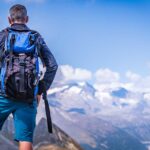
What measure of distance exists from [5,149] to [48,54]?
2367 cm

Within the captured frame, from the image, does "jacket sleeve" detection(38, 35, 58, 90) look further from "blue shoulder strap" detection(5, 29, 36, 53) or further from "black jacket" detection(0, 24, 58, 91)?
"blue shoulder strap" detection(5, 29, 36, 53)

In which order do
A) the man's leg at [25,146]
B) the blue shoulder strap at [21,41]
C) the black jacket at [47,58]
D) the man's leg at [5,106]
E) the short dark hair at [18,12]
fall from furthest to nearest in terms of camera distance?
the black jacket at [47,58] → the short dark hair at [18,12] → the blue shoulder strap at [21,41] → the man's leg at [5,106] → the man's leg at [25,146]

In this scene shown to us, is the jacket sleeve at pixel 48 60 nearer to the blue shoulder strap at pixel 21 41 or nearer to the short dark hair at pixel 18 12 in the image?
the blue shoulder strap at pixel 21 41

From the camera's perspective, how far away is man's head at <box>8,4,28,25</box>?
28.3 feet

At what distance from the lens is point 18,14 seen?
8703 millimetres

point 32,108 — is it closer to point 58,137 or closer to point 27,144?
point 27,144

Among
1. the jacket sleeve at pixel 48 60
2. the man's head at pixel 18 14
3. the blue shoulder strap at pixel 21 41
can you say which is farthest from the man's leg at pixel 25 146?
the man's head at pixel 18 14

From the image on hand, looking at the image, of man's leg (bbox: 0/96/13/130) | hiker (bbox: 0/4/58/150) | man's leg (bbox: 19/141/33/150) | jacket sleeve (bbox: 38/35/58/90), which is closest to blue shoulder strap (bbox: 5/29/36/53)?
hiker (bbox: 0/4/58/150)

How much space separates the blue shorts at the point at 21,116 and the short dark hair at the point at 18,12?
1.93 metres

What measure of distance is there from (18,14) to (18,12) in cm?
6

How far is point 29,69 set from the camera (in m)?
8.30

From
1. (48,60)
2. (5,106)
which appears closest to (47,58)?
(48,60)

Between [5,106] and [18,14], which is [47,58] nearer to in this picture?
[18,14]

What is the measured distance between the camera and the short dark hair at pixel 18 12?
862 centimetres
